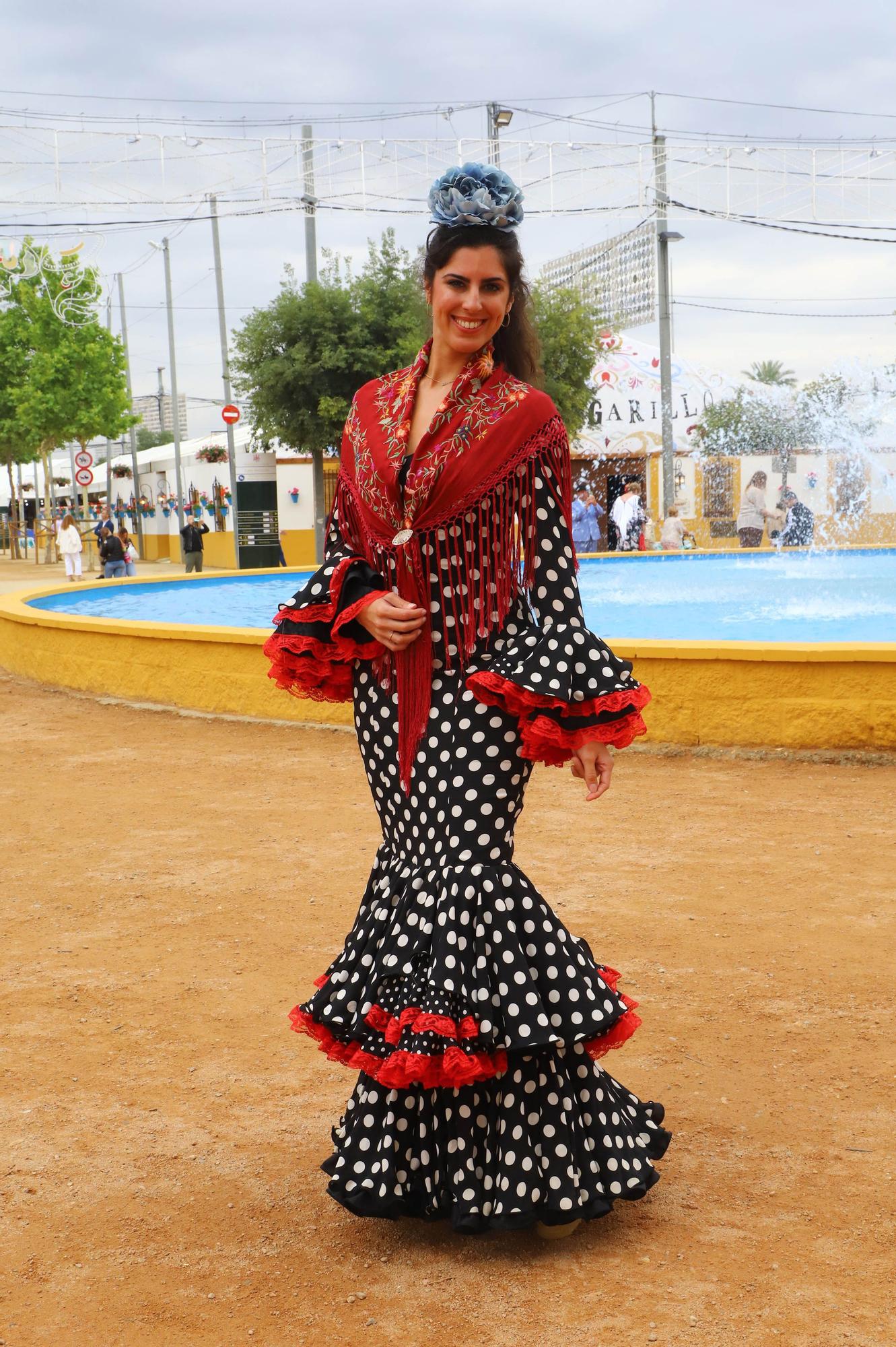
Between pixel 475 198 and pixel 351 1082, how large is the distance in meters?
2.18

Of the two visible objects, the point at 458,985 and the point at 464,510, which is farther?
the point at 464,510

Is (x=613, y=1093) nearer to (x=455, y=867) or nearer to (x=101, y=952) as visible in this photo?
(x=455, y=867)

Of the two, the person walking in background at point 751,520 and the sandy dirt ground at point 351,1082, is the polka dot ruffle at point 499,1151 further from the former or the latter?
the person walking in background at point 751,520

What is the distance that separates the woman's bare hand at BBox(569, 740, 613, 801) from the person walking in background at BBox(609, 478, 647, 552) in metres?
17.7

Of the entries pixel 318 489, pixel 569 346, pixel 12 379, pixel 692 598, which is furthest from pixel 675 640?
pixel 12 379

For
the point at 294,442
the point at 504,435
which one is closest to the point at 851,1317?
the point at 504,435

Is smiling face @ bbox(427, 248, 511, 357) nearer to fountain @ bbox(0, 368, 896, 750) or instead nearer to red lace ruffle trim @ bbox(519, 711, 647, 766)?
red lace ruffle trim @ bbox(519, 711, 647, 766)

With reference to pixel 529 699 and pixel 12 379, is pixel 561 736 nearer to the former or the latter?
pixel 529 699

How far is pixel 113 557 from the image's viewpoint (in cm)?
2238

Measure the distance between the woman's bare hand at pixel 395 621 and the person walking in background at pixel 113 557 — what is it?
20097 mm

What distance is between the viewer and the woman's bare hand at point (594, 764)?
2535 millimetres

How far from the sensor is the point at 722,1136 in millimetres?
3010

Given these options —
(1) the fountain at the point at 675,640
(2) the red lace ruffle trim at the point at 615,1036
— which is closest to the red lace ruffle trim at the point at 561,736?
(2) the red lace ruffle trim at the point at 615,1036

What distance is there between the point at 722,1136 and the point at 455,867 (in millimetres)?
1062
